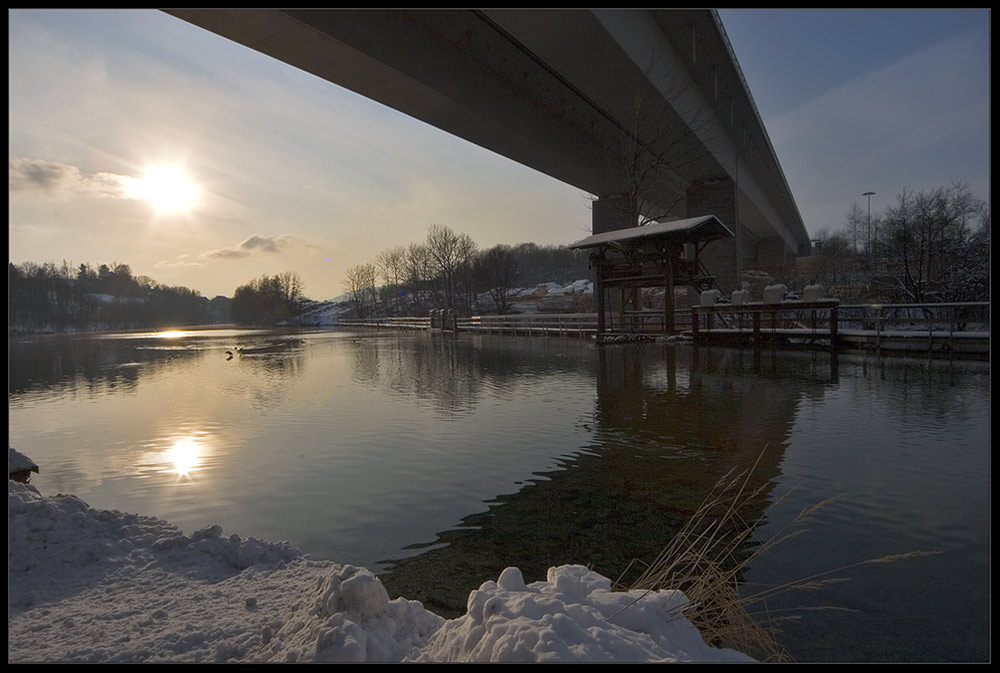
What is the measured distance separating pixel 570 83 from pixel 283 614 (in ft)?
58.2

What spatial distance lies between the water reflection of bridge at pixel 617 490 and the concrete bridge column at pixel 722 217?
1873 cm

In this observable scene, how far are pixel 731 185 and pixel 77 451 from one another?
27350 millimetres

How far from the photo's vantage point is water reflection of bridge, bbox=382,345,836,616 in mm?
3027

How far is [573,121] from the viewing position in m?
21.7

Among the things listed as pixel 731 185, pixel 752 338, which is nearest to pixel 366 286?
pixel 731 185

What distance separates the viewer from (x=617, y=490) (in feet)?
13.7

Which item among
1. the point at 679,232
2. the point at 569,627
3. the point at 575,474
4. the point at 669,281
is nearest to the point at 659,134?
the point at 679,232

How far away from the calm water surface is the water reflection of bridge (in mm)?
20

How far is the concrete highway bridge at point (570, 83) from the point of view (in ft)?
42.3

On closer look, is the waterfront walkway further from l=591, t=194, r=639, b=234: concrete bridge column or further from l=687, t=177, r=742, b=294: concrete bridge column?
l=591, t=194, r=639, b=234: concrete bridge column

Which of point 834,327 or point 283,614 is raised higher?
point 834,327

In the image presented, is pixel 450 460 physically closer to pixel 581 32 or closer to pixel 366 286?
pixel 581 32

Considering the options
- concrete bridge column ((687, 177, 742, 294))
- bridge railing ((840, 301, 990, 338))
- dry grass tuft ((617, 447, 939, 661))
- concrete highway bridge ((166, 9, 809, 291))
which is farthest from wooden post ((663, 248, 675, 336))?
dry grass tuft ((617, 447, 939, 661))

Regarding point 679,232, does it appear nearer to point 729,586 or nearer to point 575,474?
point 575,474
